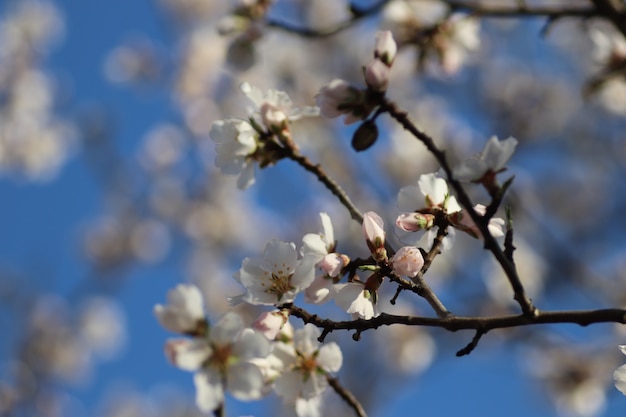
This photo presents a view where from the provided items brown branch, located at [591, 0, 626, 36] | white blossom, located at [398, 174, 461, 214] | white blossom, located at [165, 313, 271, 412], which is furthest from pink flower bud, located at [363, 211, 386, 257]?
brown branch, located at [591, 0, 626, 36]

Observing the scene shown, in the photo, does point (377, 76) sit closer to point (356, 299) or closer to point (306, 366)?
point (356, 299)

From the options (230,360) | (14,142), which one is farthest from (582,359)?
(14,142)

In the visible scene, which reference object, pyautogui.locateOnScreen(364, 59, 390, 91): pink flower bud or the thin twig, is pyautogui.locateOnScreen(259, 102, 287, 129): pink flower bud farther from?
A: the thin twig

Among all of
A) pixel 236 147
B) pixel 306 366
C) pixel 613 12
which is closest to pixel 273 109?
pixel 236 147

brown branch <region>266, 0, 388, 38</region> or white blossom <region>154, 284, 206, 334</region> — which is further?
brown branch <region>266, 0, 388, 38</region>

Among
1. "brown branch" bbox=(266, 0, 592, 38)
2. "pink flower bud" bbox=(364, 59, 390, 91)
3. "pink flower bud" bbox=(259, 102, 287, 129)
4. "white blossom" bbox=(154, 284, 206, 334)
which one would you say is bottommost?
"brown branch" bbox=(266, 0, 592, 38)

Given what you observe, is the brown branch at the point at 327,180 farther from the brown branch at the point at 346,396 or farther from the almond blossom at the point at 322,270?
the brown branch at the point at 346,396
